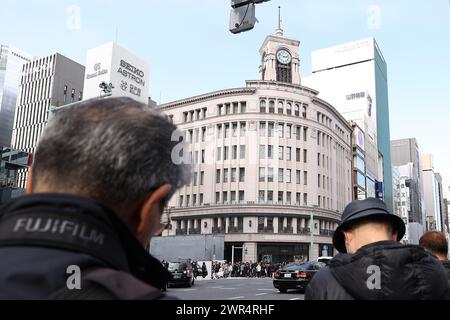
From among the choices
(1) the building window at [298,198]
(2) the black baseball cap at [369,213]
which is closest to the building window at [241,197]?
(1) the building window at [298,198]

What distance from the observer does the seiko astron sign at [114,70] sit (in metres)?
54.3

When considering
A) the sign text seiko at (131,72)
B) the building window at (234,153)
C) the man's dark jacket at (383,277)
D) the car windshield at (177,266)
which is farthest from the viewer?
the building window at (234,153)

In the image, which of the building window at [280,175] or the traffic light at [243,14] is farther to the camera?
the building window at [280,175]

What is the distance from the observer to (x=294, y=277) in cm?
1830

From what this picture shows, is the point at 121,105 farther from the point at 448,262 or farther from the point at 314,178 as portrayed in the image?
the point at 314,178

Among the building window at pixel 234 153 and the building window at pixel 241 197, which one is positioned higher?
the building window at pixel 234 153

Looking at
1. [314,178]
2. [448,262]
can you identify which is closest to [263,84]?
[314,178]

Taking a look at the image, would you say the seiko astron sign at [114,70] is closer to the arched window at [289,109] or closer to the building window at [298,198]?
the arched window at [289,109]

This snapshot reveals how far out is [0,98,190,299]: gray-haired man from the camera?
889mm

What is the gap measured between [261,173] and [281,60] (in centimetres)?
2482

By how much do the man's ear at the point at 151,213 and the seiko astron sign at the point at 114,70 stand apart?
52898 millimetres

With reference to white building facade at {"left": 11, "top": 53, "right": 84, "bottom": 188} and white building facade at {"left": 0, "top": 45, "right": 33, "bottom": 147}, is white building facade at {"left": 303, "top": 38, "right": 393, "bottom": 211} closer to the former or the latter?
white building facade at {"left": 11, "top": 53, "right": 84, "bottom": 188}

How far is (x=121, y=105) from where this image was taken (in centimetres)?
123

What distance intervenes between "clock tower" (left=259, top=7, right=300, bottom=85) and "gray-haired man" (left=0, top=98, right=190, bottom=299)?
237ft
